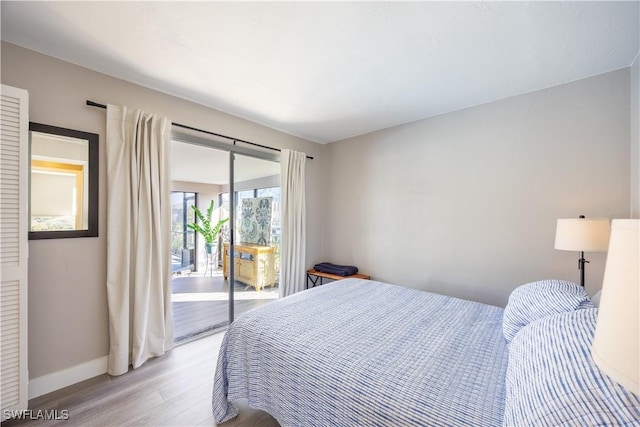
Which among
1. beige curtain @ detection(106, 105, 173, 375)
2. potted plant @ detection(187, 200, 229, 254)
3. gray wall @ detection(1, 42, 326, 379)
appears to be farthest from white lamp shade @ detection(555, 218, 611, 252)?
potted plant @ detection(187, 200, 229, 254)

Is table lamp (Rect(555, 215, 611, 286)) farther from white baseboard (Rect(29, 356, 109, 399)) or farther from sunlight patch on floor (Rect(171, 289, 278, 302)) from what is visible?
white baseboard (Rect(29, 356, 109, 399))

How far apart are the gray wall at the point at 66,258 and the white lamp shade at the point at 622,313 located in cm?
295

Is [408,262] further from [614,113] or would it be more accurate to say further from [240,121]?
[240,121]

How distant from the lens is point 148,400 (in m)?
1.90

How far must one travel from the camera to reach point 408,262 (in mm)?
3332

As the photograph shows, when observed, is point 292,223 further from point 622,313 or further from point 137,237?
point 622,313

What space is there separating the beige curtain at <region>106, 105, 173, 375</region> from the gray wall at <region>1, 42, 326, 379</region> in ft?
0.35

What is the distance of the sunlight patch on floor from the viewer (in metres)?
3.63

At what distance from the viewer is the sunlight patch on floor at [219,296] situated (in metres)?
3.63

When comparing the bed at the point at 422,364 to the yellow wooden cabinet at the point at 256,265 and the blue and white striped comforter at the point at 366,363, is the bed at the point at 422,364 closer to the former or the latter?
the blue and white striped comforter at the point at 366,363

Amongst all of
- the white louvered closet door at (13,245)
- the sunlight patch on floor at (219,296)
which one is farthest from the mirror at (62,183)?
Answer: the sunlight patch on floor at (219,296)

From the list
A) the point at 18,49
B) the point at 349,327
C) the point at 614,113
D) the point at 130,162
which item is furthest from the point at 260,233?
the point at 614,113

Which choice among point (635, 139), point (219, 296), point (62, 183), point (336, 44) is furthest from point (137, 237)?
point (635, 139)

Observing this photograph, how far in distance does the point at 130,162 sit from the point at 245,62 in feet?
4.41
